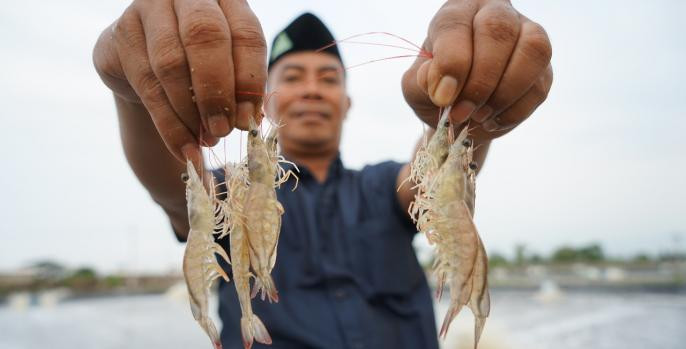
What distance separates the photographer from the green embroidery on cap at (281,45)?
373 cm

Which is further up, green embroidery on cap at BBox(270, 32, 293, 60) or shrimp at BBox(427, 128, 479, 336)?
green embroidery on cap at BBox(270, 32, 293, 60)

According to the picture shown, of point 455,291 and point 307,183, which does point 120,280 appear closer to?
point 307,183

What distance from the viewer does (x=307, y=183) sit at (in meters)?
3.52

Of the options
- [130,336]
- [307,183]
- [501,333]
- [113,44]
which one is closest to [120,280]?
[130,336]

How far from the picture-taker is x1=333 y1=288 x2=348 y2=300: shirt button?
2840 mm

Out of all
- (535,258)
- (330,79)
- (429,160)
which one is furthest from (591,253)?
(429,160)

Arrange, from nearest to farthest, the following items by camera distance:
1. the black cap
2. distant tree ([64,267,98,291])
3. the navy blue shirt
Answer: the navy blue shirt
the black cap
distant tree ([64,267,98,291])

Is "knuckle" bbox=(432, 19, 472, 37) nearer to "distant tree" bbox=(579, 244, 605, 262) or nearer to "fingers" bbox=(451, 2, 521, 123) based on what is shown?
"fingers" bbox=(451, 2, 521, 123)

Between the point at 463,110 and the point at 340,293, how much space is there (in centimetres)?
163

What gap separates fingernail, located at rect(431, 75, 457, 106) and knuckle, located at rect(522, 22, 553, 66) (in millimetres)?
260

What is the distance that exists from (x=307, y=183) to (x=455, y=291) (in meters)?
1.95

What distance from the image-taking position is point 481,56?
1486 millimetres

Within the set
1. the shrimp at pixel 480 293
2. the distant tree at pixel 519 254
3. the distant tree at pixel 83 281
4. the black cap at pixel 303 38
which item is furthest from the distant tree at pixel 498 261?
the shrimp at pixel 480 293

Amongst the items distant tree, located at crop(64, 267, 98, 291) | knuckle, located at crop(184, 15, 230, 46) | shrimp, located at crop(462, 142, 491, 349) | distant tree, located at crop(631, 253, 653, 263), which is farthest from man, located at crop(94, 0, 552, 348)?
distant tree, located at crop(631, 253, 653, 263)
